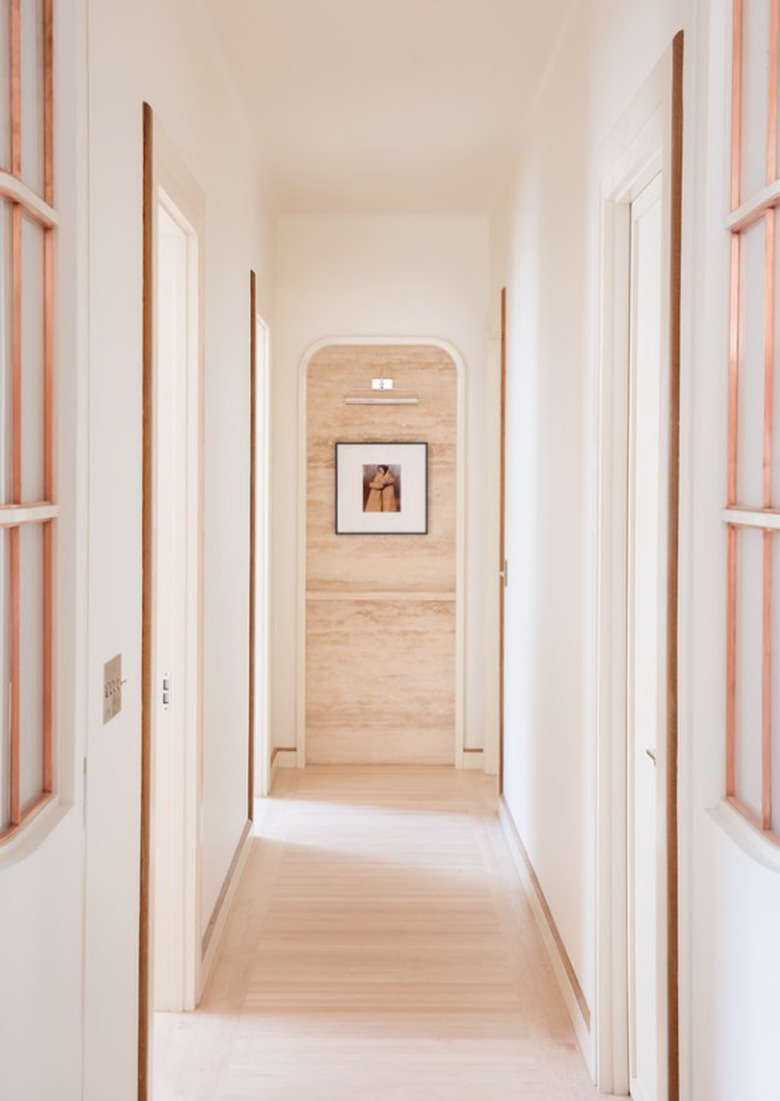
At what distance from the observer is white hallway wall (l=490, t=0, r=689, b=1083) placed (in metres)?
2.66

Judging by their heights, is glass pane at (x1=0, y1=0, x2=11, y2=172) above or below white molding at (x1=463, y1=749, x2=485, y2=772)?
above

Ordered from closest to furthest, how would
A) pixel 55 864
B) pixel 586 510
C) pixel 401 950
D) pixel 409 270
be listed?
pixel 55 864, pixel 586 510, pixel 401 950, pixel 409 270

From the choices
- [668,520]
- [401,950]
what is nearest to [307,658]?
[401,950]

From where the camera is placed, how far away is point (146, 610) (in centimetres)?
234

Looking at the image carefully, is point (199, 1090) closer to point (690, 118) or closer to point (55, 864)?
point (55, 864)

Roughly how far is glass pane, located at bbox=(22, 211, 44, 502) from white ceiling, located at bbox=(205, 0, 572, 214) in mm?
1768

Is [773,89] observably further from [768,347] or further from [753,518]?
[753,518]

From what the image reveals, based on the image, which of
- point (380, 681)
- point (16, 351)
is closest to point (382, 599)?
point (380, 681)

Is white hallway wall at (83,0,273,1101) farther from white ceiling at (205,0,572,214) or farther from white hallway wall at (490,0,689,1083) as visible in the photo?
white hallway wall at (490,0,689,1083)

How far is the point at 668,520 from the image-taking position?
1.87 metres

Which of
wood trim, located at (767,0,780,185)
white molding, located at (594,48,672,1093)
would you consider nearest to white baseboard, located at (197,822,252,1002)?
white molding, located at (594,48,672,1093)

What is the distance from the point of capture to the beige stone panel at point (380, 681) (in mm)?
5754

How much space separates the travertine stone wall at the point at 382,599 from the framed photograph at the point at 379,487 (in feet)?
0.17

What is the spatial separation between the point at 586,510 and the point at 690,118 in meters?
1.20
